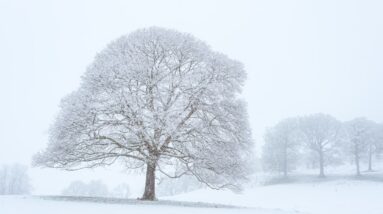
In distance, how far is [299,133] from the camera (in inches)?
2940

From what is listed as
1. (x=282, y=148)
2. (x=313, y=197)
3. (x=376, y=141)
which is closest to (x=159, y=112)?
(x=313, y=197)

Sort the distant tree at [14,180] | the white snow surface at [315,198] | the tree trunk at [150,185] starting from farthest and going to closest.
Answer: the distant tree at [14,180], the white snow surface at [315,198], the tree trunk at [150,185]

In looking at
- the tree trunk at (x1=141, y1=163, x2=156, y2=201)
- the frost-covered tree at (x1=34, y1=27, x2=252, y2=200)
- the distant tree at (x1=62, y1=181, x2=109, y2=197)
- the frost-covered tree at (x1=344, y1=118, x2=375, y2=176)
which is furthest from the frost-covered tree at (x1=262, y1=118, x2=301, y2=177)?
the distant tree at (x1=62, y1=181, x2=109, y2=197)

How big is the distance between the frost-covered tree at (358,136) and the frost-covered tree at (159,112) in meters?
53.8

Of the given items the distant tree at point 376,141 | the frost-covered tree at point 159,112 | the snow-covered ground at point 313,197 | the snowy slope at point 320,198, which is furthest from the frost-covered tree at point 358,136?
the frost-covered tree at point 159,112

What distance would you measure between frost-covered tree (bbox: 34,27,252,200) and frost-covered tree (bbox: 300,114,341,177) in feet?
174

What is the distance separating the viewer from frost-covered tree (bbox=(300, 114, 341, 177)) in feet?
237

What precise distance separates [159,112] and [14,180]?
83872 mm

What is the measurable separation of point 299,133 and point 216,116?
56016 millimetres

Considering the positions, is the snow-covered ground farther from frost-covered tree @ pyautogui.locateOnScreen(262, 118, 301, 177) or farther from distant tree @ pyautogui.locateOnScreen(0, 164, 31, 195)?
distant tree @ pyautogui.locateOnScreen(0, 164, 31, 195)

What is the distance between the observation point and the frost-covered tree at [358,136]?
69.6m

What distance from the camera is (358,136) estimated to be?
70312 millimetres

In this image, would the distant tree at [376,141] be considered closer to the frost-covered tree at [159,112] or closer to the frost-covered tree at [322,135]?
the frost-covered tree at [322,135]

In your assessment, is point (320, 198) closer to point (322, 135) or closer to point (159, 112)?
point (159, 112)
